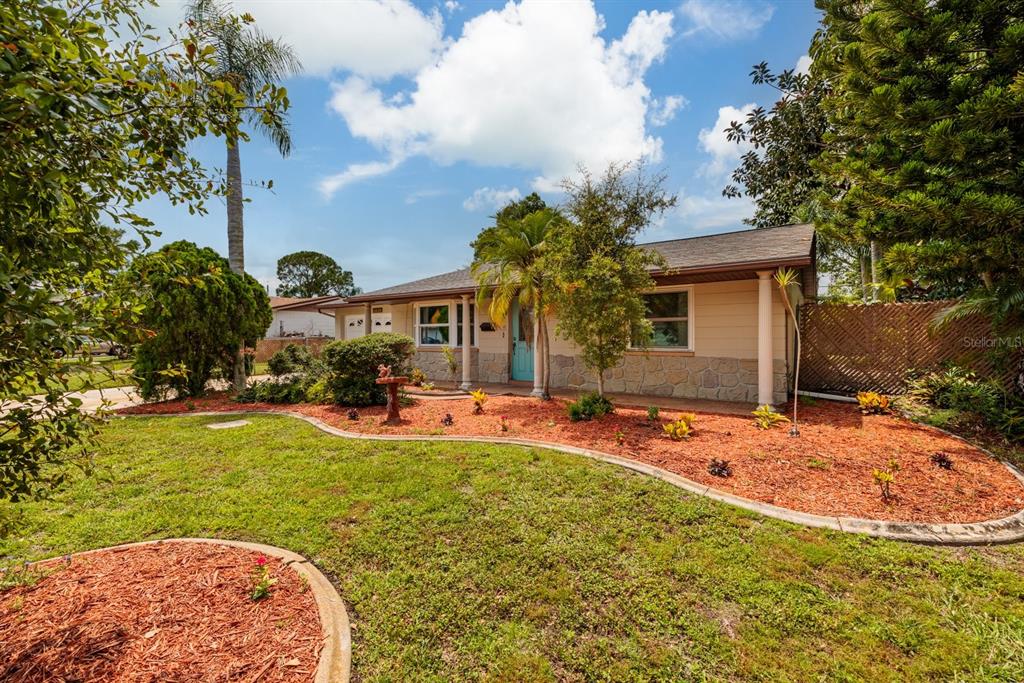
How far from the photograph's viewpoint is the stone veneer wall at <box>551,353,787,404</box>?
8.69 meters

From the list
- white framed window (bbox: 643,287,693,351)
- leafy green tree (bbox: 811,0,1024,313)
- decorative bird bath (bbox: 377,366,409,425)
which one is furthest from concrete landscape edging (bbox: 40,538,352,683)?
leafy green tree (bbox: 811,0,1024,313)

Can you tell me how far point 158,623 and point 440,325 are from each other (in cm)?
1095

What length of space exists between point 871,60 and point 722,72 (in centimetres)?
275

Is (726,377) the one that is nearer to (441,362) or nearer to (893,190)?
(893,190)

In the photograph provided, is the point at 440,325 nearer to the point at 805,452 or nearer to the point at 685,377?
the point at 685,377

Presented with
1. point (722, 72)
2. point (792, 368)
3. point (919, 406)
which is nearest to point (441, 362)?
point (792, 368)

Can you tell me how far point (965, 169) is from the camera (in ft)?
20.0

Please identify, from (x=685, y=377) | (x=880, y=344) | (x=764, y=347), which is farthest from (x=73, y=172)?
(x=880, y=344)

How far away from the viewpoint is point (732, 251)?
8.71m

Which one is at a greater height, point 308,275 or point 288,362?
point 308,275

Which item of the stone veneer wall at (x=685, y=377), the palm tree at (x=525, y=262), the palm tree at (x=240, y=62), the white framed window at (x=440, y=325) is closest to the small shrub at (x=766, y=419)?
the stone veneer wall at (x=685, y=377)

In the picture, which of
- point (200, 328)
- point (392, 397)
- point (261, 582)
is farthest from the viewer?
point (200, 328)

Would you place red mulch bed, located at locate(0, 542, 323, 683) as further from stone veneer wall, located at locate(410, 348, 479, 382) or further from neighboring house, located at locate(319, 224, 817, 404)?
stone veneer wall, located at locate(410, 348, 479, 382)

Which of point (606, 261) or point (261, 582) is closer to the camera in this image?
point (261, 582)
